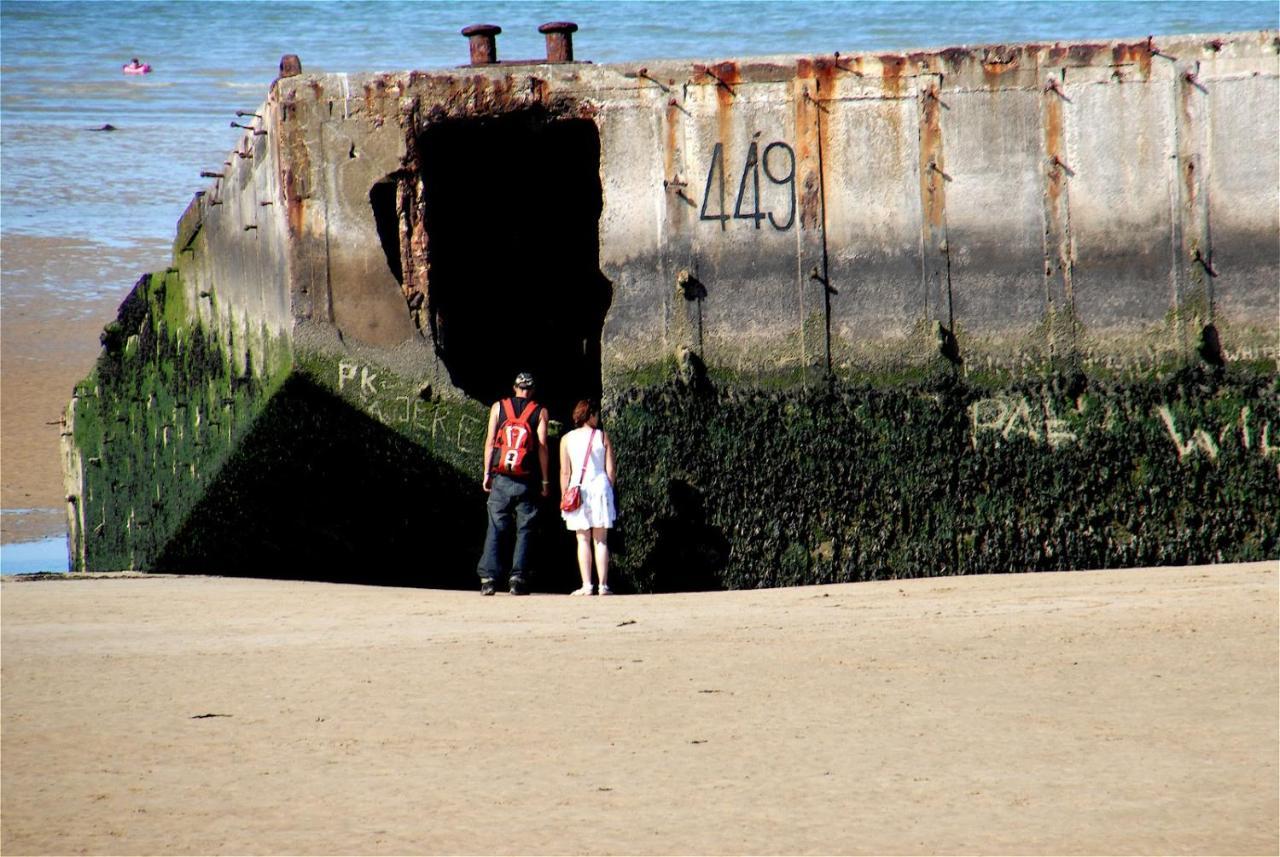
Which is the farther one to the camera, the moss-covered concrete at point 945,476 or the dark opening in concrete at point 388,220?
the dark opening in concrete at point 388,220

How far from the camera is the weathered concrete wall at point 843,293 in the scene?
753 cm

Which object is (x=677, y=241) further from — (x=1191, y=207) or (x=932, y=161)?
(x=1191, y=207)

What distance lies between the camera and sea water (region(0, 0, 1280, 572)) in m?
26.4

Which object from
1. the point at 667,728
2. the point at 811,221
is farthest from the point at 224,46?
the point at 667,728

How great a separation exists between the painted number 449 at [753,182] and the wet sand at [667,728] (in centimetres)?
209

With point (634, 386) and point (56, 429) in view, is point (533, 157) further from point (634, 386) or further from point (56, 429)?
point (56, 429)

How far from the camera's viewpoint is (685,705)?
4863 millimetres

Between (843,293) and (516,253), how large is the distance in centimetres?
220

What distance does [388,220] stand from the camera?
26.6 ft

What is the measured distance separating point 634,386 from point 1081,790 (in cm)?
442

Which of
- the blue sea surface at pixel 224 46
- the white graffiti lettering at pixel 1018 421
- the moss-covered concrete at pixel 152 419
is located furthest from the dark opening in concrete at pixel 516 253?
the blue sea surface at pixel 224 46

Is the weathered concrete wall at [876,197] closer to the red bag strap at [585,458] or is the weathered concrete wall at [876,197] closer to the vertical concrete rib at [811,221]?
the vertical concrete rib at [811,221]

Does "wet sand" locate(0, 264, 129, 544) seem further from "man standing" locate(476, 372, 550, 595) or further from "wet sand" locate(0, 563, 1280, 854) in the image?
"wet sand" locate(0, 563, 1280, 854)

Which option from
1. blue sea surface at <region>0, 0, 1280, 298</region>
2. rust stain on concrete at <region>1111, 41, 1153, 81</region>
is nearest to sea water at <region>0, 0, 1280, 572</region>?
blue sea surface at <region>0, 0, 1280, 298</region>
